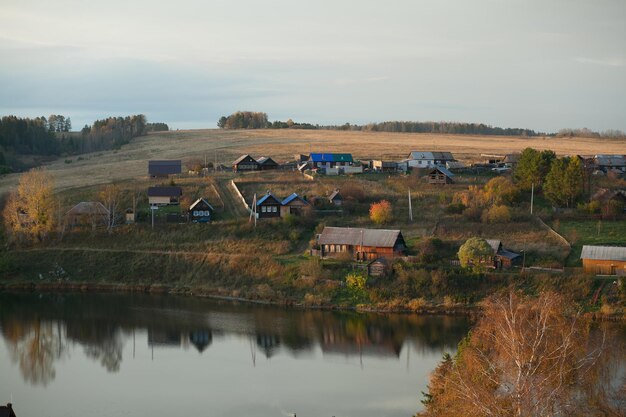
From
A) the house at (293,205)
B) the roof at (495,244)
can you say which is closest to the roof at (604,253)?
the roof at (495,244)

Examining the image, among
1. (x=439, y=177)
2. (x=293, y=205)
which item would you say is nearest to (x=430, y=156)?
(x=439, y=177)

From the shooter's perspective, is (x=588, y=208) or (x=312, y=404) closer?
(x=312, y=404)

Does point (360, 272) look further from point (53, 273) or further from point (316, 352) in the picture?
point (53, 273)

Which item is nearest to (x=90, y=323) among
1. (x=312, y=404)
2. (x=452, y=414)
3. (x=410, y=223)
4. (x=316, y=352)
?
(x=316, y=352)

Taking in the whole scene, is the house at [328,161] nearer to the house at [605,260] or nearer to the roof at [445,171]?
the roof at [445,171]

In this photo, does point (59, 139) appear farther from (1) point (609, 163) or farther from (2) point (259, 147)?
(1) point (609, 163)
